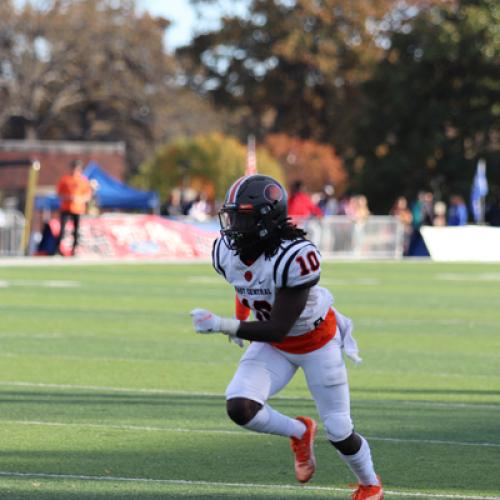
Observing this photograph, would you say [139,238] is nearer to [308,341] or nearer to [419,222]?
[419,222]

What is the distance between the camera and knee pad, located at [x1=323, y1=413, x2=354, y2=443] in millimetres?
6523

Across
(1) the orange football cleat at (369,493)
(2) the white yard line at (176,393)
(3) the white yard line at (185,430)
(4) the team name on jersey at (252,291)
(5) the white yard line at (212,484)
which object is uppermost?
(4) the team name on jersey at (252,291)

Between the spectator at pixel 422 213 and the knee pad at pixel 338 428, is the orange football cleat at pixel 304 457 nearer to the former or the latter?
the knee pad at pixel 338 428

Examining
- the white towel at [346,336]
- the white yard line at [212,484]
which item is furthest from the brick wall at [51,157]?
the white towel at [346,336]

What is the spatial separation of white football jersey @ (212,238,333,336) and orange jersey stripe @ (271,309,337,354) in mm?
34

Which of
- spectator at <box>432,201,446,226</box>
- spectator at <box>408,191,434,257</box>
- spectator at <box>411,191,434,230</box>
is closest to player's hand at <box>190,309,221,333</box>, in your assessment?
spectator at <box>408,191,434,257</box>

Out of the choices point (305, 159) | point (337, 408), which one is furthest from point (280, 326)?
point (305, 159)

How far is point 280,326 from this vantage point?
648 centimetres

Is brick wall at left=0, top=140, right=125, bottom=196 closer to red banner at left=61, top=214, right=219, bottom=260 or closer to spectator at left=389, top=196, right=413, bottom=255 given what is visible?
spectator at left=389, top=196, right=413, bottom=255

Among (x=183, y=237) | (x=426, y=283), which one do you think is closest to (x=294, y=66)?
(x=183, y=237)

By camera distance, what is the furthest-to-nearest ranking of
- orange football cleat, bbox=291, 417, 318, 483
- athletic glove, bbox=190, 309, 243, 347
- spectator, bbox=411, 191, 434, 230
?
spectator, bbox=411, 191, 434, 230 → orange football cleat, bbox=291, 417, 318, 483 → athletic glove, bbox=190, 309, 243, 347

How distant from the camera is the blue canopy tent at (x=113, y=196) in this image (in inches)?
1665

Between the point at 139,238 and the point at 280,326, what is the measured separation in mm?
26023

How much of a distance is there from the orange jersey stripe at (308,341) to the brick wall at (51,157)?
189 feet
